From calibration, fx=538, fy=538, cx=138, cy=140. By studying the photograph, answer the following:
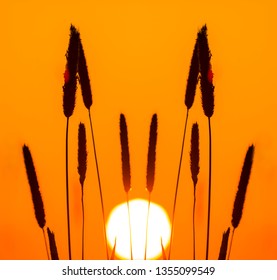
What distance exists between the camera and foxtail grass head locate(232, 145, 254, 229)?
88cm

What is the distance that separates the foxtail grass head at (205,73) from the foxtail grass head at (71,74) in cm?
20

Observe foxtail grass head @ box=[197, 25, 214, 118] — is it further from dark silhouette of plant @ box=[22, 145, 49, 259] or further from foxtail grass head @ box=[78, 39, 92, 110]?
dark silhouette of plant @ box=[22, 145, 49, 259]

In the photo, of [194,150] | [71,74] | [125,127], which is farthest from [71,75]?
[194,150]

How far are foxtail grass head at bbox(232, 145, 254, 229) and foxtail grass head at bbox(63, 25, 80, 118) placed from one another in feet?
0.98

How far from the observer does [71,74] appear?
2.86ft

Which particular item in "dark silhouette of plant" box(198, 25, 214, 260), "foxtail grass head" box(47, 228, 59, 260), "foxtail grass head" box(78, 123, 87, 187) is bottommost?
"foxtail grass head" box(47, 228, 59, 260)

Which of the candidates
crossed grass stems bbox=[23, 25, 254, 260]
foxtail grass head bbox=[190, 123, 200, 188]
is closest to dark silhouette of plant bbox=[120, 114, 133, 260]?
crossed grass stems bbox=[23, 25, 254, 260]

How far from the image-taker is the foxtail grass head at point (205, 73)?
87cm
